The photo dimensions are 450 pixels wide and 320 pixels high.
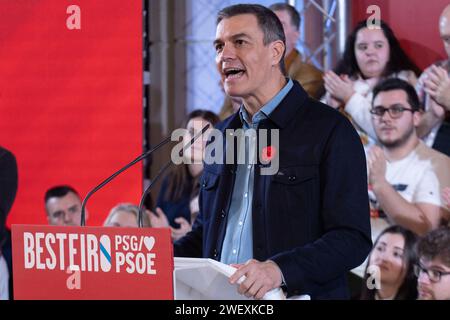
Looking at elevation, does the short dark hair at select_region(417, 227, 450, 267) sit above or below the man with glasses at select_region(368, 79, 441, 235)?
below

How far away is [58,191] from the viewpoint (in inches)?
137

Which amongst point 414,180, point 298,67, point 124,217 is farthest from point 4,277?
point 414,180

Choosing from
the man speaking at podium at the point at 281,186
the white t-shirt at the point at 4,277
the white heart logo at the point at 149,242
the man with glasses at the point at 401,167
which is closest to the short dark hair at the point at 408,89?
the man with glasses at the point at 401,167

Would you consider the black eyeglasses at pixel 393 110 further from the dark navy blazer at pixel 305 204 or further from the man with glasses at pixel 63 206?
the man with glasses at pixel 63 206

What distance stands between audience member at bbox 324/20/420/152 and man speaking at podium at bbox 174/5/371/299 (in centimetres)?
98

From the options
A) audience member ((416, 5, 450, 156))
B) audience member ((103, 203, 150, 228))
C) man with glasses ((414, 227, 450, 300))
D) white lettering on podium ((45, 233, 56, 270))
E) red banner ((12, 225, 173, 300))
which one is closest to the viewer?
red banner ((12, 225, 173, 300))

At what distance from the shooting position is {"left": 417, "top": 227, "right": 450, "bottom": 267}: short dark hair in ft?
9.35

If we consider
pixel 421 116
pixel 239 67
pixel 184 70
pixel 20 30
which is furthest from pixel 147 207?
pixel 239 67

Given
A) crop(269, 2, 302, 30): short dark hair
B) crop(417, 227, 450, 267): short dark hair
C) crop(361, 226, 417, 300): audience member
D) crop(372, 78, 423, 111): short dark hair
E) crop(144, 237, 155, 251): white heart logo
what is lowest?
crop(361, 226, 417, 300): audience member

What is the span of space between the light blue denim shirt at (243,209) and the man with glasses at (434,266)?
98cm

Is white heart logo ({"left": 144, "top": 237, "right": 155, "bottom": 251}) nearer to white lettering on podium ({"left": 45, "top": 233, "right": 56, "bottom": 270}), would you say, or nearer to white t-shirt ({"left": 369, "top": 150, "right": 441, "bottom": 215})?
white lettering on podium ({"left": 45, "top": 233, "right": 56, "bottom": 270})

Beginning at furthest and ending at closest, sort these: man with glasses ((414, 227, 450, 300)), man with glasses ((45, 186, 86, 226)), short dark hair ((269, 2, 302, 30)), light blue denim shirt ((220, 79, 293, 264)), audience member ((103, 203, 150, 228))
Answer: man with glasses ((45, 186, 86, 226)) < audience member ((103, 203, 150, 228)) < short dark hair ((269, 2, 302, 30)) < man with glasses ((414, 227, 450, 300)) < light blue denim shirt ((220, 79, 293, 264))

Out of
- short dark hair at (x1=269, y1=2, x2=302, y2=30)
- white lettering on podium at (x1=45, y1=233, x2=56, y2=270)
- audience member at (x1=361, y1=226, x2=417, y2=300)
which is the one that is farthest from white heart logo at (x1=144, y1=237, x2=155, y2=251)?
short dark hair at (x1=269, y1=2, x2=302, y2=30)

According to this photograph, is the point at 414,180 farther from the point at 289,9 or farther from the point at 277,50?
the point at 277,50
